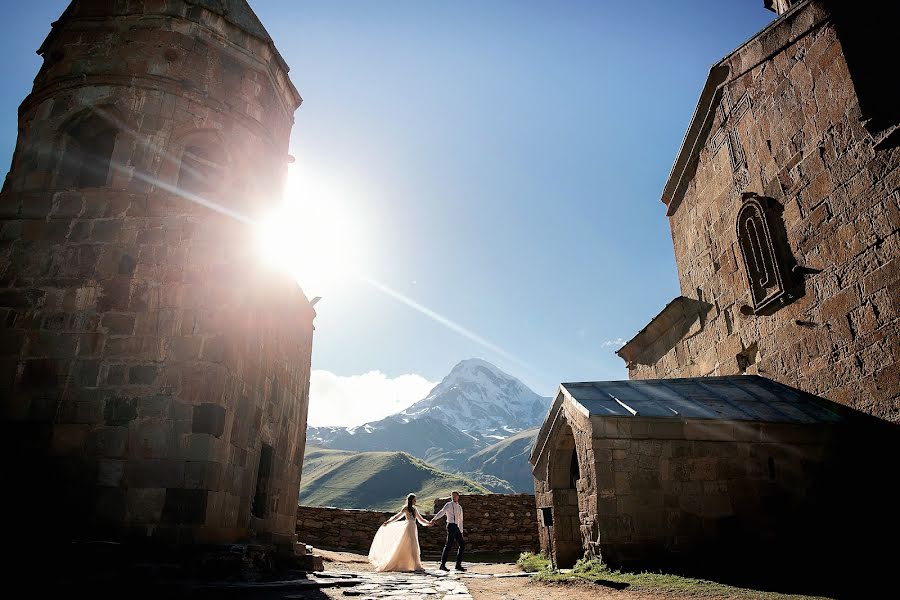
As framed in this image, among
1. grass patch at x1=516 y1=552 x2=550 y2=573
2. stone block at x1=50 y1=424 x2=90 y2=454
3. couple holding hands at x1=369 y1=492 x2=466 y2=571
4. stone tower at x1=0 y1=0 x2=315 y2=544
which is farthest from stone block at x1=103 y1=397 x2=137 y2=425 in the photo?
grass patch at x1=516 y1=552 x2=550 y2=573

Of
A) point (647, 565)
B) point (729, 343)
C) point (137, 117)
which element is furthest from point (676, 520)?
point (137, 117)

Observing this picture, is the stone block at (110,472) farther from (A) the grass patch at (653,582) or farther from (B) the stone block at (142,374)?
(A) the grass patch at (653,582)

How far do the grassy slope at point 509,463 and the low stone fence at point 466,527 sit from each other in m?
123

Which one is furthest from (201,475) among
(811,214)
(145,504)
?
(811,214)

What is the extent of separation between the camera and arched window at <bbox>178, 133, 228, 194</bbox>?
24.6ft

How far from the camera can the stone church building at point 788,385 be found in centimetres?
705

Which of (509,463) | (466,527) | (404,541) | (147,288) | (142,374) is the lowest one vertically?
(466,527)

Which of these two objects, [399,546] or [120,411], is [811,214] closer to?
[399,546]

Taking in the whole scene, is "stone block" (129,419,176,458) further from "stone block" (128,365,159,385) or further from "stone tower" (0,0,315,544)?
"stone block" (128,365,159,385)

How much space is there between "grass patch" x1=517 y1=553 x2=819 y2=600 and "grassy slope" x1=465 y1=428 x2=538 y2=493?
5213 inches

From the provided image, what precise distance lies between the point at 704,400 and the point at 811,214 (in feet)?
11.3

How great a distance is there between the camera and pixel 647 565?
6.75m

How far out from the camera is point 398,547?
9.54m

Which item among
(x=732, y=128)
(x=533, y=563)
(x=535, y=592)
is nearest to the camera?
(x=535, y=592)
